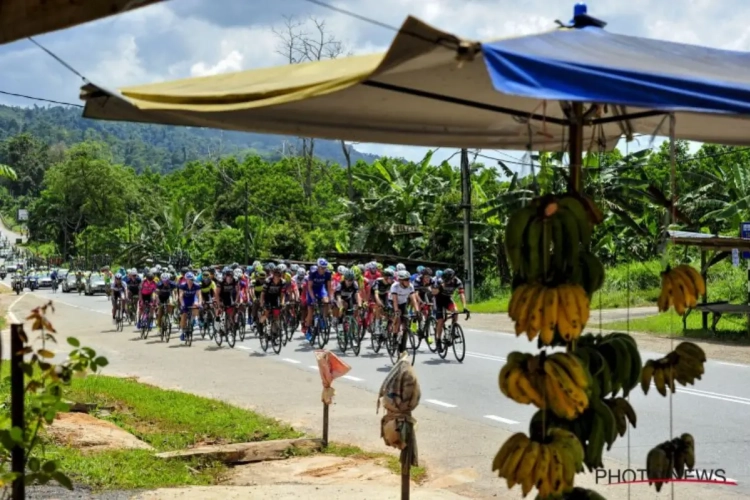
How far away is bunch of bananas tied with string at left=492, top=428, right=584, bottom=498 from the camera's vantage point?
3.75m

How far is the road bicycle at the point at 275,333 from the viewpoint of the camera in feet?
68.3

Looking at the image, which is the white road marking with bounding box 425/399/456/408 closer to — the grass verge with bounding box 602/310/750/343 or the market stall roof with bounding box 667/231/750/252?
the market stall roof with bounding box 667/231/750/252

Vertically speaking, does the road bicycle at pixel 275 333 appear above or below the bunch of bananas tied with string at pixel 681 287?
below

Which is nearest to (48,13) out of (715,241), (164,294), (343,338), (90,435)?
(90,435)

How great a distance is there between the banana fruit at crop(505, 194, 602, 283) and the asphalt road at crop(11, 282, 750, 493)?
5.24ft

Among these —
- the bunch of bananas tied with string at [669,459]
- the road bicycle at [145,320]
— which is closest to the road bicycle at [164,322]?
the road bicycle at [145,320]

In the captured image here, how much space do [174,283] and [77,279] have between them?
138 feet

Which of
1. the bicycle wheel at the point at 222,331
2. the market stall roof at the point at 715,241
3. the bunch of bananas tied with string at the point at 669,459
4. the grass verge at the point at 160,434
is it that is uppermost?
the market stall roof at the point at 715,241

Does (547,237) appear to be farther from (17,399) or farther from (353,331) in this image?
(353,331)

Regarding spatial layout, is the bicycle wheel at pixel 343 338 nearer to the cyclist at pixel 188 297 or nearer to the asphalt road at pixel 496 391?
the asphalt road at pixel 496 391

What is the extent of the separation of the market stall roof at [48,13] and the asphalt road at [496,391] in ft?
11.8

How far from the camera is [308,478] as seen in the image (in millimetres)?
8656

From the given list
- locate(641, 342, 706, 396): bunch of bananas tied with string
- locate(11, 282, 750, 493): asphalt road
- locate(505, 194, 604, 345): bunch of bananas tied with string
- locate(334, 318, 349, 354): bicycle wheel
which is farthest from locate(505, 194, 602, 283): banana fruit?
locate(334, 318, 349, 354): bicycle wheel

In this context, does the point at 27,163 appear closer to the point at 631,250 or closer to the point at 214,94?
the point at 631,250
